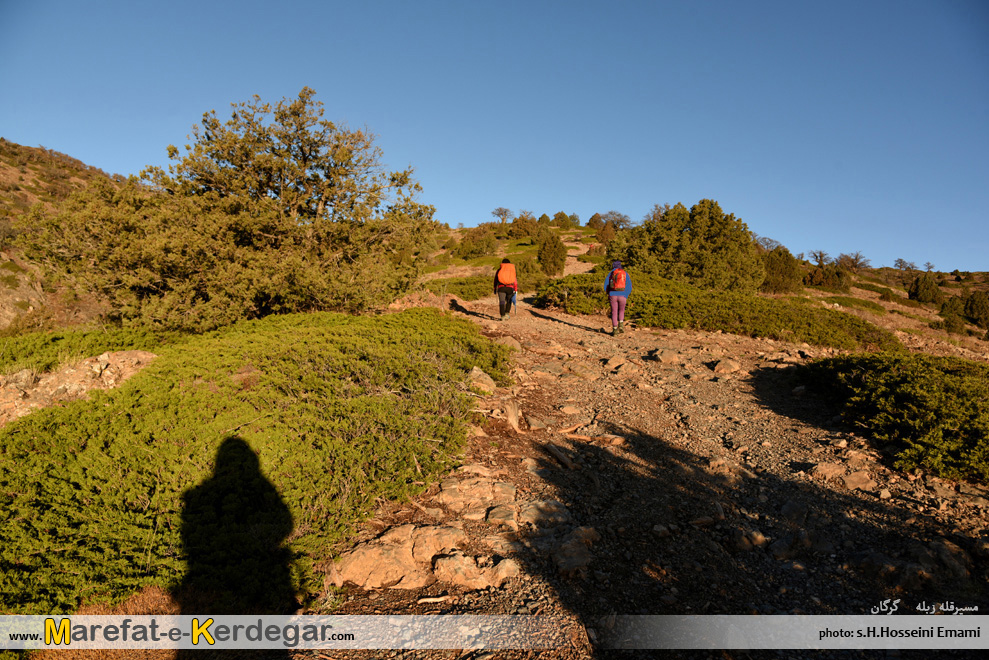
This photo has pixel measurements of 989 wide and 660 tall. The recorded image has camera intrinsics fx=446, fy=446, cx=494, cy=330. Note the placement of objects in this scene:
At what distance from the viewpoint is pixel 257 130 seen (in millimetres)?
11039

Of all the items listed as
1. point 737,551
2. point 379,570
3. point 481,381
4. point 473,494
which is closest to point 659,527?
point 737,551

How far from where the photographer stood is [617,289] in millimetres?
11680

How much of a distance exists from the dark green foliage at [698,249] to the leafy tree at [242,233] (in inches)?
615

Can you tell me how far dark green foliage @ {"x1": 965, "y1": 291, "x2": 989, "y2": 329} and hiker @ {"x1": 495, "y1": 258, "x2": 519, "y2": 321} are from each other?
28.1 meters

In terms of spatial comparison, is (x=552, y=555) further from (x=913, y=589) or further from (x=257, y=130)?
(x=257, y=130)

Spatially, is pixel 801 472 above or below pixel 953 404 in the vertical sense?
below

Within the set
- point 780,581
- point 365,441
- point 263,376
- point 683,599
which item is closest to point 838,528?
point 780,581

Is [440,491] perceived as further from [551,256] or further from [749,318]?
[551,256]

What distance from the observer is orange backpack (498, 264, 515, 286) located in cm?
1252

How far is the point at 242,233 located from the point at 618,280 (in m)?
9.30

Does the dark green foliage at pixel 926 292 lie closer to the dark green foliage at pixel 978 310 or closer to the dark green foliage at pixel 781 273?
the dark green foliage at pixel 978 310

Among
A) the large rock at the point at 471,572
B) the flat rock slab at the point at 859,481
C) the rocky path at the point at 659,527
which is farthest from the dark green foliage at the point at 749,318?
the large rock at the point at 471,572

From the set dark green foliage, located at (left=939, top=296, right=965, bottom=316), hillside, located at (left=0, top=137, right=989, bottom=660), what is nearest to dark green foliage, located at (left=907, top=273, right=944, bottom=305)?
dark green foliage, located at (left=939, top=296, right=965, bottom=316)

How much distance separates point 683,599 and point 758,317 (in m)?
11.2
